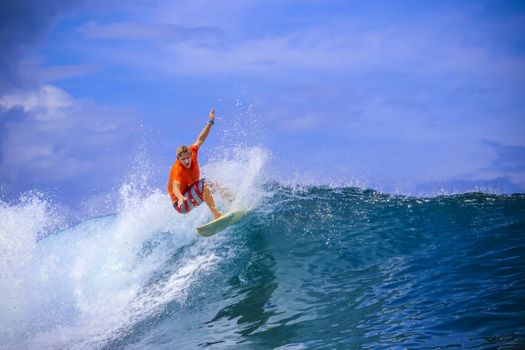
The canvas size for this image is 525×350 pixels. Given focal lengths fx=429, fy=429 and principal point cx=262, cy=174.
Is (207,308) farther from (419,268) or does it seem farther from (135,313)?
(419,268)

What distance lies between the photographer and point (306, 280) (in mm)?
6645

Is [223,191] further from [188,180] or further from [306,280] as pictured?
[306,280]

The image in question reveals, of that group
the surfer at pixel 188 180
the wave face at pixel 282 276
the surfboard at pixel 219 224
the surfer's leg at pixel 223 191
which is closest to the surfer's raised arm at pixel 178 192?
the surfer at pixel 188 180

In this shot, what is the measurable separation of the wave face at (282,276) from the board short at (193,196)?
1.03 meters

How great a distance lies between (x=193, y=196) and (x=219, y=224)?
2.46 feet

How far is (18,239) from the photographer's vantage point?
10469 millimetres

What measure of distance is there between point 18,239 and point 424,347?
9936 millimetres

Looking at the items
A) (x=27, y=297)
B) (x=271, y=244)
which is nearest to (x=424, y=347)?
(x=271, y=244)

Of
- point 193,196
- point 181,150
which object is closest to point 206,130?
point 181,150

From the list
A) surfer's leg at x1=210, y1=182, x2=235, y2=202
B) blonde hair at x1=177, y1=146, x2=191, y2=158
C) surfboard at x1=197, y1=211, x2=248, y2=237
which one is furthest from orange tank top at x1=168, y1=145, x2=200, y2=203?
surfboard at x1=197, y1=211, x2=248, y2=237

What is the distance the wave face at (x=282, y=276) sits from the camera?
469 cm

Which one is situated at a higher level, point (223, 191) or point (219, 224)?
point (223, 191)

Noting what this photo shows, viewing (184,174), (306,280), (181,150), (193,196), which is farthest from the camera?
(193,196)

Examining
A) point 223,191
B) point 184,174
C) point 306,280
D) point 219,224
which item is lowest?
point 306,280
